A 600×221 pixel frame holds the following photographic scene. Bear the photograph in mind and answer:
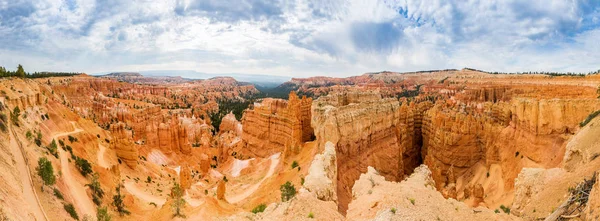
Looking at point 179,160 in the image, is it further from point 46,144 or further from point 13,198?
point 13,198

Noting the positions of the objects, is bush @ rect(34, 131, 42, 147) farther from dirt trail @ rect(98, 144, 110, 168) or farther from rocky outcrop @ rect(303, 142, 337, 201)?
rocky outcrop @ rect(303, 142, 337, 201)

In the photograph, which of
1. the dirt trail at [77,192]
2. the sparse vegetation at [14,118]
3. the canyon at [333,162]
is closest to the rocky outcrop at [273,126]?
the canyon at [333,162]

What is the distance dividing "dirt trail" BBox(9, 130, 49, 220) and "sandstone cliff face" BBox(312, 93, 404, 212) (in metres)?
12.9

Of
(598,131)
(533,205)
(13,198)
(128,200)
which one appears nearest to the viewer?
(13,198)

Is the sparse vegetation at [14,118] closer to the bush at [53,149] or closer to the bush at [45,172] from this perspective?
the bush at [53,149]

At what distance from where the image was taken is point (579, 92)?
38.2 meters

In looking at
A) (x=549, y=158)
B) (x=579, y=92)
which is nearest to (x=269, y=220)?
(x=549, y=158)

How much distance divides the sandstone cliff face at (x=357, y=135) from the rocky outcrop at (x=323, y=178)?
6.82ft

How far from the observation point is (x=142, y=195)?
24.6 m

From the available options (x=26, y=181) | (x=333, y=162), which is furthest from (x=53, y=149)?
(x=333, y=162)

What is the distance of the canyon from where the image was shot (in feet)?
39.8

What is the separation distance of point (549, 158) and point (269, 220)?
928 inches

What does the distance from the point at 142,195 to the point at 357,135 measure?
17.1 meters

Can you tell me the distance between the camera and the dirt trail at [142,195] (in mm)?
24094
